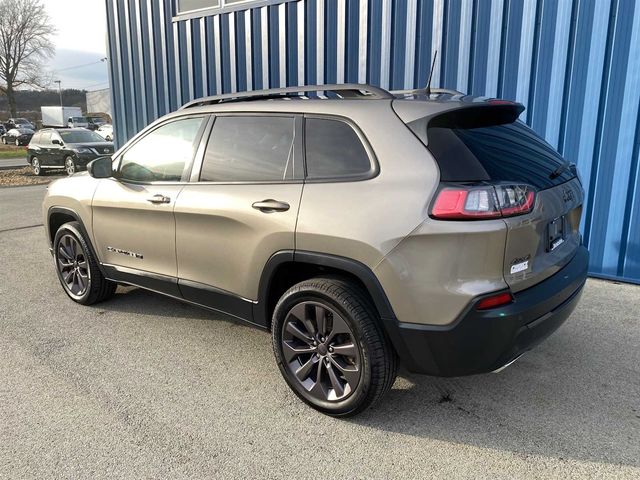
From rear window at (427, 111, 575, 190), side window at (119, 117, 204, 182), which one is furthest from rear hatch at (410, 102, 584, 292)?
side window at (119, 117, 204, 182)

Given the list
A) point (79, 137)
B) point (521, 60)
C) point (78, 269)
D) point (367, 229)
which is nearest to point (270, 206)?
point (367, 229)

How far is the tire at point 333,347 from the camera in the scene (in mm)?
2578

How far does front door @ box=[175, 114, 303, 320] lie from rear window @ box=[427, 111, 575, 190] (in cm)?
82

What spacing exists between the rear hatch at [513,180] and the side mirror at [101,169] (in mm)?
2633

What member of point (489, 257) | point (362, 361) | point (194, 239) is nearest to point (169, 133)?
point (194, 239)

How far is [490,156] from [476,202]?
31 cm

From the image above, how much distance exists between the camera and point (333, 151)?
109 inches

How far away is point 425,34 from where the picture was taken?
18.5 feet

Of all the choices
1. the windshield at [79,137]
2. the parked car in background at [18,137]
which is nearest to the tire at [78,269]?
the windshield at [79,137]

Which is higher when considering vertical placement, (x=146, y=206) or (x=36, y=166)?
(x=146, y=206)

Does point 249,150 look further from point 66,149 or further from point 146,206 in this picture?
point 66,149

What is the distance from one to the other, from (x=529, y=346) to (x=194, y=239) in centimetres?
211

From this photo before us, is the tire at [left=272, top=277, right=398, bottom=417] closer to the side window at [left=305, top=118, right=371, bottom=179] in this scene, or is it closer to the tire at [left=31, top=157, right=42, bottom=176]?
the side window at [left=305, top=118, right=371, bottom=179]

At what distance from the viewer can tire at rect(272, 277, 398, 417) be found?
8.46 ft
